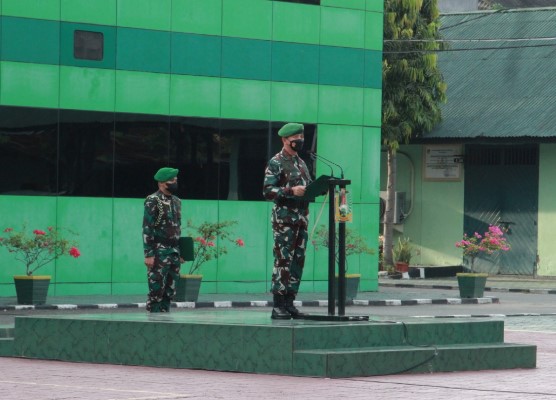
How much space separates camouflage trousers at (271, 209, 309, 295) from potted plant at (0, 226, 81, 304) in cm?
1222

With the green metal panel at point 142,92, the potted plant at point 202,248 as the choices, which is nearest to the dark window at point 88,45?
the green metal panel at point 142,92

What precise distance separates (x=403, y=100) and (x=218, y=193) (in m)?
14.0

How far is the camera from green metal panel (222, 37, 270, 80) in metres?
32.3

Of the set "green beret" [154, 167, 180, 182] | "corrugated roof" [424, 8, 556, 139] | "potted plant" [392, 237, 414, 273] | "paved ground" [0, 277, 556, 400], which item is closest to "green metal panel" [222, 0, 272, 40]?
"corrugated roof" [424, 8, 556, 139]

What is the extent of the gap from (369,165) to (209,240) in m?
5.70

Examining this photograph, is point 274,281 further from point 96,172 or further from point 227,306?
point 96,172

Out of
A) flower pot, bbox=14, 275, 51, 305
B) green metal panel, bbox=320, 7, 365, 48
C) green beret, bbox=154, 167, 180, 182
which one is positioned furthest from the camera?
green metal panel, bbox=320, 7, 365, 48

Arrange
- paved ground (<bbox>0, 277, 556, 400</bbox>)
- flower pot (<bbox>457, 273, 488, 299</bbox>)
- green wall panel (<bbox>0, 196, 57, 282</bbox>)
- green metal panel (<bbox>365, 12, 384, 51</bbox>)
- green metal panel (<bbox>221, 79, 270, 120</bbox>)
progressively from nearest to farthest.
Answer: paved ground (<bbox>0, 277, 556, 400</bbox>) → green wall panel (<bbox>0, 196, 57, 282</bbox>) → green metal panel (<bbox>221, 79, 270, 120</bbox>) → flower pot (<bbox>457, 273, 488, 299</bbox>) → green metal panel (<bbox>365, 12, 384, 51</bbox>)

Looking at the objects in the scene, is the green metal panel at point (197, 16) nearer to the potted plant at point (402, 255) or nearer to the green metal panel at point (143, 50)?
the green metal panel at point (143, 50)

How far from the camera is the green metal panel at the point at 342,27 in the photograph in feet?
111

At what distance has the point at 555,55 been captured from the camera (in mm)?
46062

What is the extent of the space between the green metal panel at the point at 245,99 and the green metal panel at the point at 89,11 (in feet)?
10.2

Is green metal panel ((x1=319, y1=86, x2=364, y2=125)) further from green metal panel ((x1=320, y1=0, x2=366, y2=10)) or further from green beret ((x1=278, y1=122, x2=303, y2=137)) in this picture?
green beret ((x1=278, y1=122, x2=303, y2=137))

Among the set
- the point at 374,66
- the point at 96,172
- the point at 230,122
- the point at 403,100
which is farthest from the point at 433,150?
the point at 96,172
